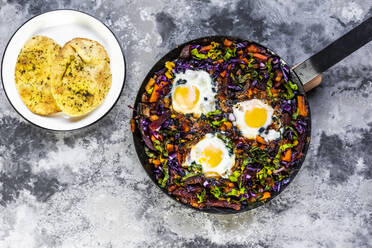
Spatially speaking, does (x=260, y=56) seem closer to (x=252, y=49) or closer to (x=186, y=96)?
(x=252, y=49)

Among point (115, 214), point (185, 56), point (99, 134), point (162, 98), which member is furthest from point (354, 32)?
point (115, 214)

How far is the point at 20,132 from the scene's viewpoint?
15.9 ft

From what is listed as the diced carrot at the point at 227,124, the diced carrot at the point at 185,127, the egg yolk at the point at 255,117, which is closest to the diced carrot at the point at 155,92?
the diced carrot at the point at 185,127

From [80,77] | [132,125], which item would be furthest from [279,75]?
[80,77]

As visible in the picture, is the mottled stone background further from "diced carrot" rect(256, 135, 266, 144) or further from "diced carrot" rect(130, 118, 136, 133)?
"diced carrot" rect(256, 135, 266, 144)

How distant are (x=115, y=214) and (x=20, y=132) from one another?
1.47m

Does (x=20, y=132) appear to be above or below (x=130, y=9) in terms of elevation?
below

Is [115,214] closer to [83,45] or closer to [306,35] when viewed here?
[83,45]

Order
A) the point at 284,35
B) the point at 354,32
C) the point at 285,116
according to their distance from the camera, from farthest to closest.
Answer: the point at 284,35, the point at 285,116, the point at 354,32

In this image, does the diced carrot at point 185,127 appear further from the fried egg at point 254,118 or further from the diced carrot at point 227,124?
the fried egg at point 254,118

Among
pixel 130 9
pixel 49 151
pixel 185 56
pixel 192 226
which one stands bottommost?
pixel 192 226

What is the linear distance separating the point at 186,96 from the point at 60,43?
1.58m

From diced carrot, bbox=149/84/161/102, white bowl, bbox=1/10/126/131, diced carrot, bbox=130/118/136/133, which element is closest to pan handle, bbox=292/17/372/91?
diced carrot, bbox=149/84/161/102

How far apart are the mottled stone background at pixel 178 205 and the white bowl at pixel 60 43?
27 centimetres
